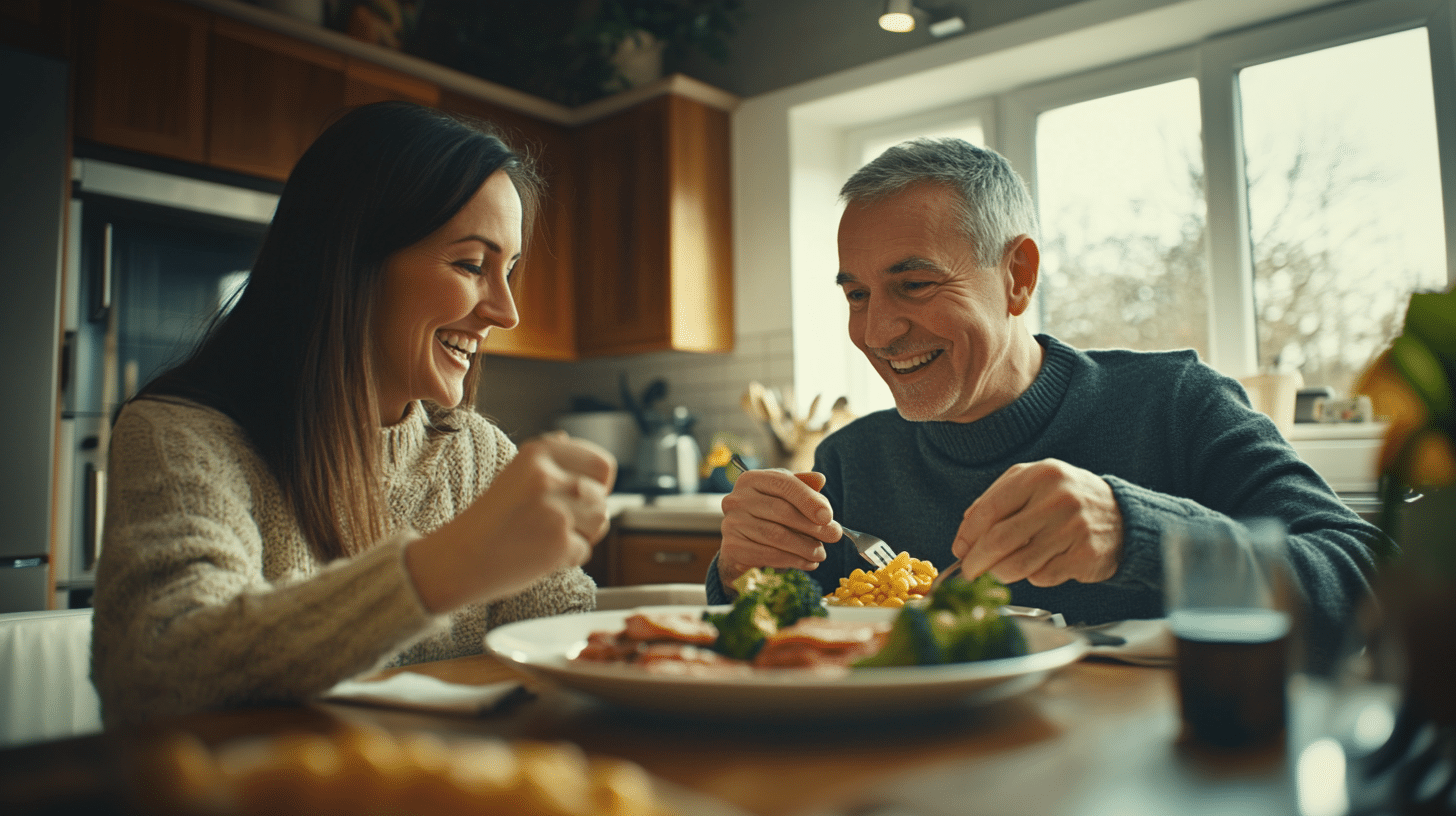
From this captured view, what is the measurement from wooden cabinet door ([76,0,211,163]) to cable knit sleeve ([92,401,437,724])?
221cm

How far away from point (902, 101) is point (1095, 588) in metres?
2.46

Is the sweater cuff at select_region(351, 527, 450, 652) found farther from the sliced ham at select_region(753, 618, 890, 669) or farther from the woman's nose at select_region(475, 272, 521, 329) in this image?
the woman's nose at select_region(475, 272, 521, 329)

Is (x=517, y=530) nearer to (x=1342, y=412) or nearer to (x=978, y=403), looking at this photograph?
(x=978, y=403)

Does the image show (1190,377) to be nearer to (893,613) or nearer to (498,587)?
(893,613)

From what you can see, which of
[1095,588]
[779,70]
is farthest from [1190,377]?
[779,70]

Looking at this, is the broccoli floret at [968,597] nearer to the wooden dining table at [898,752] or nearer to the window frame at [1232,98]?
the wooden dining table at [898,752]

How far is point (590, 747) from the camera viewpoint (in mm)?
594

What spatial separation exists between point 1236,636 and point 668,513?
7.99 feet

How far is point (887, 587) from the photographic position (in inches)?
42.8

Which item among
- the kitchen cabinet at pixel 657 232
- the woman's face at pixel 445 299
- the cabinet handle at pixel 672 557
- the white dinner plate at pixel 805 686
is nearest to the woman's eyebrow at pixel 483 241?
the woman's face at pixel 445 299

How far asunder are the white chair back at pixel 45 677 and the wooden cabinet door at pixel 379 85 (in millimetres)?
2400

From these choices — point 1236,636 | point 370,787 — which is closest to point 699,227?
point 1236,636

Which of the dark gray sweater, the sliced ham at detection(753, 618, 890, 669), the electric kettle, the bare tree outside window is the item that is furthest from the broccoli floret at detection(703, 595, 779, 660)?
the electric kettle

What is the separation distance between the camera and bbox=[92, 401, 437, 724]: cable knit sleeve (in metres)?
0.68
